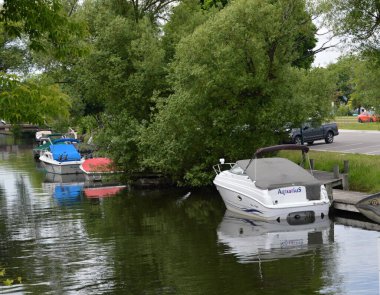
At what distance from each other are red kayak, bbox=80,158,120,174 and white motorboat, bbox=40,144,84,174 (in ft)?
9.10

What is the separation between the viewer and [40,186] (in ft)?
127

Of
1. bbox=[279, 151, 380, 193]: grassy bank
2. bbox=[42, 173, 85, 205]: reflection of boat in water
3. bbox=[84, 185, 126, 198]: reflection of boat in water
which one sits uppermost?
bbox=[279, 151, 380, 193]: grassy bank

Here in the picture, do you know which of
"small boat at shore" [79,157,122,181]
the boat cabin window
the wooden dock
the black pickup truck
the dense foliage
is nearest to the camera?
the wooden dock

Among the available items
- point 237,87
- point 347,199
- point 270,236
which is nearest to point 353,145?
point 237,87

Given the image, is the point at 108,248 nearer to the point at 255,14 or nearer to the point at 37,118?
the point at 37,118

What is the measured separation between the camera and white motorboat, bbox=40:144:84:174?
44.7m

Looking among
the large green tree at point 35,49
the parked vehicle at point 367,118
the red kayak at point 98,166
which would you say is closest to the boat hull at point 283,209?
the large green tree at point 35,49

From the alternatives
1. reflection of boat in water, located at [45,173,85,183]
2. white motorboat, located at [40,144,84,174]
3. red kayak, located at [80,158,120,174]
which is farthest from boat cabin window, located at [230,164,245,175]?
white motorboat, located at [40,144,84,174]

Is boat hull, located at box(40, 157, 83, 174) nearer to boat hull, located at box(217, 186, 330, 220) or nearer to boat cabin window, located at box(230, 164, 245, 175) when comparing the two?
boat cabin window, located at box(230, 164, 245, 175)

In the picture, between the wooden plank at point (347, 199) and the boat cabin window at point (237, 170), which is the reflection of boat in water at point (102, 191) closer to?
the boat cabin window at point (237, 170)

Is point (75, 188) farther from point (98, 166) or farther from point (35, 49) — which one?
point (35, 49)

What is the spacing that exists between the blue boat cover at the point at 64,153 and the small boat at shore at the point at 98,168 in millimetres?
3348

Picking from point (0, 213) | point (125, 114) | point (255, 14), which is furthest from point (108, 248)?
point (125, 114)

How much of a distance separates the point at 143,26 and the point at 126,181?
30.5 feet
